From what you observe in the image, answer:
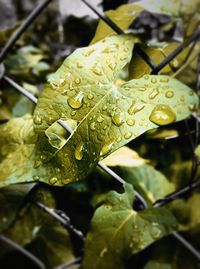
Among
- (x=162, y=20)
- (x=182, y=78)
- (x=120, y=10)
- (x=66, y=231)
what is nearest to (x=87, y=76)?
(x=120, y=10)

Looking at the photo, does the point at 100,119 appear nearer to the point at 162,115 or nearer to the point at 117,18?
the point at 162,115

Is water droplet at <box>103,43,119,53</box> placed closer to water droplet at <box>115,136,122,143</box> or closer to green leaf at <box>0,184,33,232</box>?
water droplet at <box>115,136,122,143</box>

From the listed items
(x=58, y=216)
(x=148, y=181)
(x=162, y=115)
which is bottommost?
(x=148, y=181)

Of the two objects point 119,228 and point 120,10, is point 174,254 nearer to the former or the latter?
point 119,228

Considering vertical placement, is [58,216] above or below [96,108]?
below

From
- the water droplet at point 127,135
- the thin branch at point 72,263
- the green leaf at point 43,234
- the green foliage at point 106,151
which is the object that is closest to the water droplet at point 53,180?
the green foliage at point 106,151

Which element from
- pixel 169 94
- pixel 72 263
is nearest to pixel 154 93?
pixel 169 94
